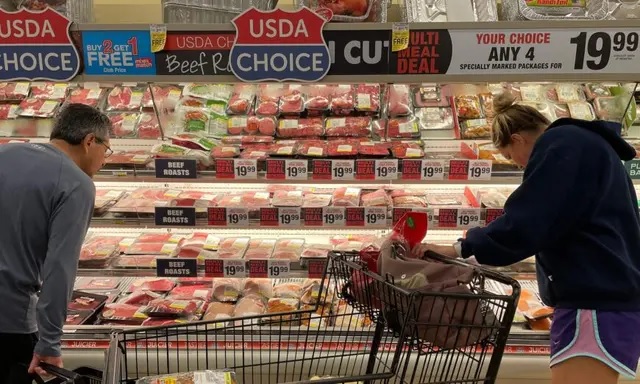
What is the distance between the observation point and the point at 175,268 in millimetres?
3137

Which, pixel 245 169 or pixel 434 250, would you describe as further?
pixel 245 169

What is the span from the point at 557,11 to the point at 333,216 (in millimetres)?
1489

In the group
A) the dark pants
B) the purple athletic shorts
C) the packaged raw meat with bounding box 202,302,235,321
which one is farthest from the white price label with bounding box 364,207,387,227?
the dark pants

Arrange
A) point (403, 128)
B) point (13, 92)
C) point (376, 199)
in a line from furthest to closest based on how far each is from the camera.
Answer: point (13, 92), point (403, 128), point (376, 199)

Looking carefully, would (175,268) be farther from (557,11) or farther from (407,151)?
(557,11)

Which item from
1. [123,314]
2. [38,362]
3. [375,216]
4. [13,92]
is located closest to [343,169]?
[375,216]

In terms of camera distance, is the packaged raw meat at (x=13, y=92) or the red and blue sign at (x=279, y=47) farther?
the packaged raw meat at (x=13, y=92)

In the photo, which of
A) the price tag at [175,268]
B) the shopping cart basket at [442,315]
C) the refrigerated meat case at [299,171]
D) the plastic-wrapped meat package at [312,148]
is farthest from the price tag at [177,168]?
the shopping cart basket at [442,315]

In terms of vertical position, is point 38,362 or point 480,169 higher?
point 480,169

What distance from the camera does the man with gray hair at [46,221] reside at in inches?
88.7

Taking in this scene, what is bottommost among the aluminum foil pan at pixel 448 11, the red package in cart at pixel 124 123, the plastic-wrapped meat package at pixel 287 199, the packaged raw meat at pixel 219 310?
the packaged raw meat at pixel 219 310

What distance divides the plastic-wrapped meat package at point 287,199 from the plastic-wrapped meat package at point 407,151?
592 mm

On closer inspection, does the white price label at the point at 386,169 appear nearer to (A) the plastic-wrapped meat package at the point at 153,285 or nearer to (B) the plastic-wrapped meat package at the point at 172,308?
(B) the plastic-wrapped meat package at the point at 172,308

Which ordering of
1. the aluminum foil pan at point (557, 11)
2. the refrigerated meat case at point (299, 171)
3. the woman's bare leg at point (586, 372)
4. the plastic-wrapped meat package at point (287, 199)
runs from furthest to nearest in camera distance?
the plastic-wrapped meat package at point (287, 199)
the refrigerated meat case at point (299, 171)
the aluminum foil pan at point (557, 11)
the woman's bare leg at point (586, 372)
